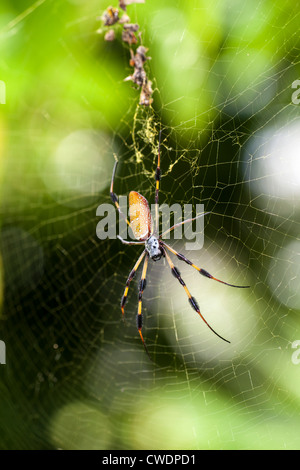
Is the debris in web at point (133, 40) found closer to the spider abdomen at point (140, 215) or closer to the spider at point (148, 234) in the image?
the spider at point (148, 234)

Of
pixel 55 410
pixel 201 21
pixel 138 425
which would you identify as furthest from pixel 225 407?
A: pixel 201 21

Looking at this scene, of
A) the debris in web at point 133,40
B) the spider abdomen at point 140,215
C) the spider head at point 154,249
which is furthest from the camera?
the spider head at point 154,249

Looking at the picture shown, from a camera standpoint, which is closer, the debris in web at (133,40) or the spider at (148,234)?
the debris in web at (133,40)

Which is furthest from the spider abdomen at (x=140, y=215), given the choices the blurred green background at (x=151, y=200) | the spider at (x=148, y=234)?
the blurred green background at (x=151, y=200)

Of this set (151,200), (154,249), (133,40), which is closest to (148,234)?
(154,249)

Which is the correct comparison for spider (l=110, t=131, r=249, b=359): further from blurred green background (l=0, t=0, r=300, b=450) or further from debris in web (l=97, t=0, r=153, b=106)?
debris in web (l=97, t=0, r=153, b=106)

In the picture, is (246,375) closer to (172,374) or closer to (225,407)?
(225,407)

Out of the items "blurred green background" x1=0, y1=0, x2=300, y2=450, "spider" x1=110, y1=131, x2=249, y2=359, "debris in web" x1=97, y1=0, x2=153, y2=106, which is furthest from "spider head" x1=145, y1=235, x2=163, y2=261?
"debris in web" x1=97, y1=0, x2=153, y2=106
